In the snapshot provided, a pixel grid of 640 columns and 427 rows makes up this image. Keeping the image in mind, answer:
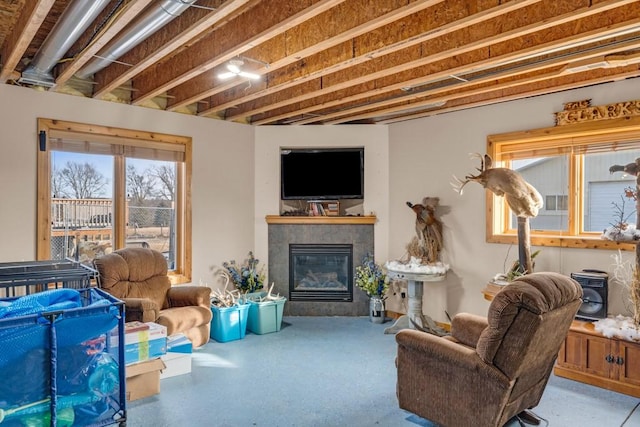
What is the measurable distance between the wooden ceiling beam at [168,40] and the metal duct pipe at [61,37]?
1.40 ft

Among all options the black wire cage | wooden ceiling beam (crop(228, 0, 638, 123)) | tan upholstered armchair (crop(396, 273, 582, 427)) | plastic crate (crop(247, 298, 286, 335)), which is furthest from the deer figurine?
the black wire cage

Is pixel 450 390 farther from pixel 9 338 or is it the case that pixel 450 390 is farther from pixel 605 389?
pixel 9 338

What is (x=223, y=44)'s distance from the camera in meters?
3.17

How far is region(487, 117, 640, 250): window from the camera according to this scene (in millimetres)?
3931

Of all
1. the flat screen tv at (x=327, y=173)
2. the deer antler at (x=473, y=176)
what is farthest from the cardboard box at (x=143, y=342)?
the deer antler at (x=473, y=176)

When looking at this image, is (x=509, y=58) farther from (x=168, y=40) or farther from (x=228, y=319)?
(x=228, y=319)

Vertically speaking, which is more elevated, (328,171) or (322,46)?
(322,46)

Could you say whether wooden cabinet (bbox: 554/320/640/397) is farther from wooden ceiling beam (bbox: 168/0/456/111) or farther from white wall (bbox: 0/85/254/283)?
white wall (bbox: 0/85/254/283)

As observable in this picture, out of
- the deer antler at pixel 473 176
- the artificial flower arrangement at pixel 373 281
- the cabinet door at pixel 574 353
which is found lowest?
the cabinet door at pixel 574 353

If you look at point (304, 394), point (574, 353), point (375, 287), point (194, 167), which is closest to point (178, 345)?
point (304, 394)

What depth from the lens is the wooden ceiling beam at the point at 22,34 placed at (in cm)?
254

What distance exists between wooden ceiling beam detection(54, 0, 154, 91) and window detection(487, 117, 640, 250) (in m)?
3.60

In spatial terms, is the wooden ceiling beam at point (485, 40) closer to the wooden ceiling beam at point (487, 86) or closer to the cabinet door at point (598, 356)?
the wooden ceiling beam at point (487, 86)

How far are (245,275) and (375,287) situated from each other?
1606mm
